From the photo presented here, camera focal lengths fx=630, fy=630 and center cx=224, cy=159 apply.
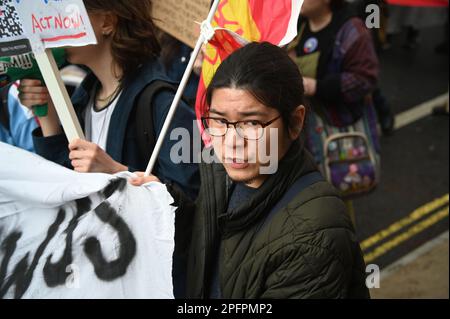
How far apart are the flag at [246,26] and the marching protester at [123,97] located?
18 cm

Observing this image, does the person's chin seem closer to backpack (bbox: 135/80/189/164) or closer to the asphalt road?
backpack (bbox: 135/80/189/164)

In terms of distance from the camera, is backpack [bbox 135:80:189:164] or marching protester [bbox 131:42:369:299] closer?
marching protester [bbox 131:42:369:299]

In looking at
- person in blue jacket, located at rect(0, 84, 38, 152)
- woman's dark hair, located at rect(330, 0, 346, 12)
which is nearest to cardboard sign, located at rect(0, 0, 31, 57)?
person in blue jacket, located at rect(0, 84, 38, 152)

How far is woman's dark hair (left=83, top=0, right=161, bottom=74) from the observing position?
221 cm

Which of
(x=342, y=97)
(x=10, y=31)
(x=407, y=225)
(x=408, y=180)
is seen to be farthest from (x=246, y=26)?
(x=408, y=180)

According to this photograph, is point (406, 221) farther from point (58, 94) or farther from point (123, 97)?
point (58, 94)

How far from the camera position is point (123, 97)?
2205mm

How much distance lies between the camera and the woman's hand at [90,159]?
192cm

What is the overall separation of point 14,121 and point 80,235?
3.33ft

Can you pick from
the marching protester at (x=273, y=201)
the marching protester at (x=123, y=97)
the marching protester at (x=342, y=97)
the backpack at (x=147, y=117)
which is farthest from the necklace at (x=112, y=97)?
the marching protester at (x=342, y=97)

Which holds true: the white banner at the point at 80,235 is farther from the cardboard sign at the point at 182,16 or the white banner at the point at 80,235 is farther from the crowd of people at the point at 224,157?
the cardboard sign at the point at 182,16
